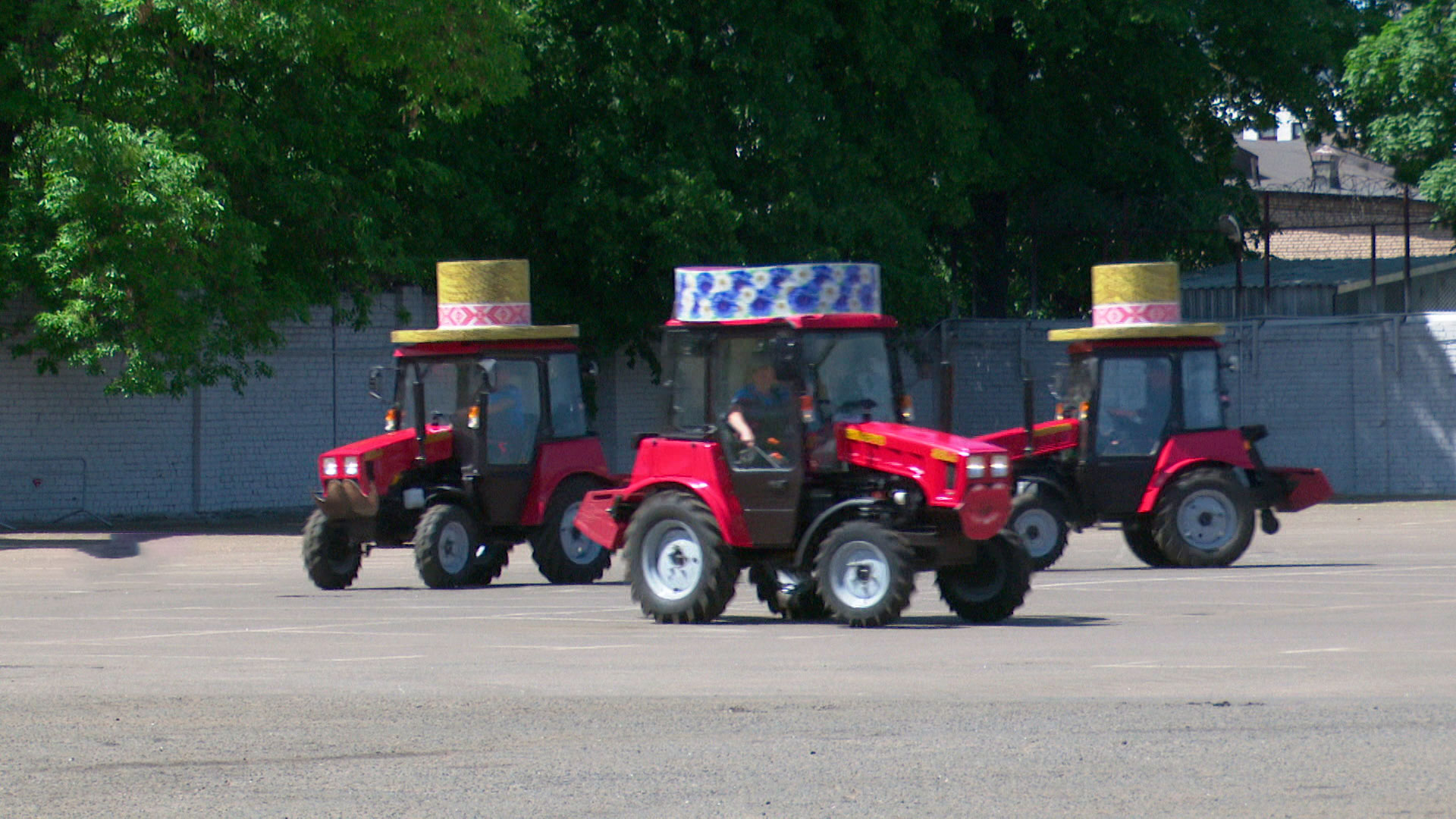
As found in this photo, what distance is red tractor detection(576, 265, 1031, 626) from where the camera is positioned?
558 inches

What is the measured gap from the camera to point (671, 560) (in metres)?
14.9

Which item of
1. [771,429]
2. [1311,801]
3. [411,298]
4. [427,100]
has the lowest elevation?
[1311,801]

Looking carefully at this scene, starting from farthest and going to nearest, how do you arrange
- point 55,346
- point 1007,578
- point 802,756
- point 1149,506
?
1. point 55,346
2. point 1149,506
3. point 1007,578
4. point 802,756

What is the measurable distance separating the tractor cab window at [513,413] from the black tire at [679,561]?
438 centimetres

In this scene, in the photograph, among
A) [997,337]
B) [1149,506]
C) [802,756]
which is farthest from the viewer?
[997,337]

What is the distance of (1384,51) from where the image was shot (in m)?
34.9

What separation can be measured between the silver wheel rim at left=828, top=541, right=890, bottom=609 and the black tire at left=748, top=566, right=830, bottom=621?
0.66 m

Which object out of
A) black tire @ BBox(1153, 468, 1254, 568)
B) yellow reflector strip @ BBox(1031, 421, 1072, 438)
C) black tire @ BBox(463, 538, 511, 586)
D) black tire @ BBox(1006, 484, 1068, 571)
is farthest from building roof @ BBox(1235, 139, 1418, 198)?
black tire @ BBox(463, 538, 511, 586)

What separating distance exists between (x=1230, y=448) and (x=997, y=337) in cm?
1738

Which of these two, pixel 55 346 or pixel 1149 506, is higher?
pixel 55 346

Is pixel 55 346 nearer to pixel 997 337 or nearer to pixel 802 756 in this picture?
pixel 997 337

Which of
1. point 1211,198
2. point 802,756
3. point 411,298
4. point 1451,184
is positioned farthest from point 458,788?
point 1211,198

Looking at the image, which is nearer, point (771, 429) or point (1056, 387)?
point (771, 429)

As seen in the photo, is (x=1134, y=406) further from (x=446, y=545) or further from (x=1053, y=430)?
(x=446, y=545)
